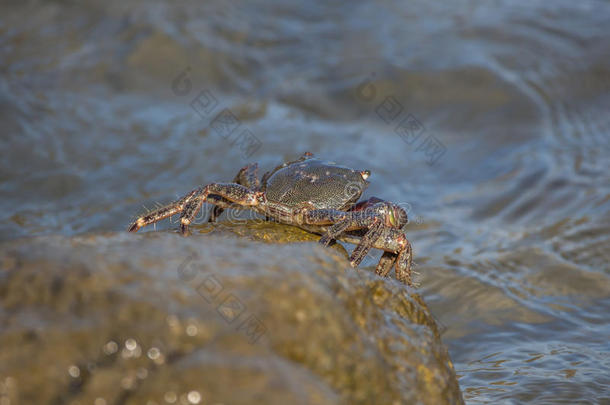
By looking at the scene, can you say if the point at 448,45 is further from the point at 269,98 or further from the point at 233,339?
the point at 233,339

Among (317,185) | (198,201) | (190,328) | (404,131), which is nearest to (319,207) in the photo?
(317,185)

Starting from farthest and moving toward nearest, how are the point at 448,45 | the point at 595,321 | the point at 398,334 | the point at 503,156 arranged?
the point at 448,45 < the point at 503,156 < the point at 595,321 < the point at 398,334

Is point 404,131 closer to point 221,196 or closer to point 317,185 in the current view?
point 317,185

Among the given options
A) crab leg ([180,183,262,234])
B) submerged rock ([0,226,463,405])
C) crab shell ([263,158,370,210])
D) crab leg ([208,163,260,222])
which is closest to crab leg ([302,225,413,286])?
crab shell ([263,158,370,210])

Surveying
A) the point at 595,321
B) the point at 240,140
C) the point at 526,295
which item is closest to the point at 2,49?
the point at 240,140

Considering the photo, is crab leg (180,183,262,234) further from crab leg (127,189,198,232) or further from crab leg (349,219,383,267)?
crab leg (349,219,383,267)
